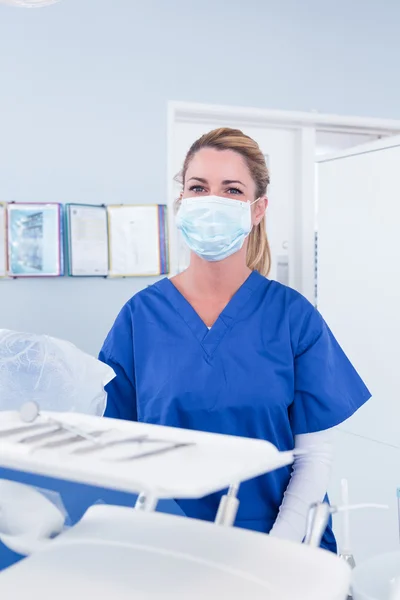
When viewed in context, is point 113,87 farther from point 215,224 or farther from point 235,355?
point 235,355

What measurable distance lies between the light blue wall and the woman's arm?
5.76 feet

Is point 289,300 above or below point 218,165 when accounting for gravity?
below

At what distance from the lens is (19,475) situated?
31.6 inches

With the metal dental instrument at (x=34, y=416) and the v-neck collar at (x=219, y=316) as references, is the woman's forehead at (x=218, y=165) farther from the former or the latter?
the metal dental instrument at (x=34, y=416)

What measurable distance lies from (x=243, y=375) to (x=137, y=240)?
6.00 feet

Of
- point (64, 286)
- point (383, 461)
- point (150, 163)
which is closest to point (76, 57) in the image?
point (150, 163)

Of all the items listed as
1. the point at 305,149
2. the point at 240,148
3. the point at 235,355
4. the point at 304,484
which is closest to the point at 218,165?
the point at 240,148

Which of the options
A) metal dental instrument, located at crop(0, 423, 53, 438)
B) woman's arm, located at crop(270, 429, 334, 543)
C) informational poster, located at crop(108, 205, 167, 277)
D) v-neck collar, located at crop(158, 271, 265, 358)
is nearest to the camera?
metal dental instrument, located at crop(0, 423, 53, 438)

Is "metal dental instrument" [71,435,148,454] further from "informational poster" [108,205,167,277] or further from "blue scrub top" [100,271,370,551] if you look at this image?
"informational poster" [108,205,167,277]

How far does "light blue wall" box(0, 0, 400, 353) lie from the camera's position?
2.71 metres

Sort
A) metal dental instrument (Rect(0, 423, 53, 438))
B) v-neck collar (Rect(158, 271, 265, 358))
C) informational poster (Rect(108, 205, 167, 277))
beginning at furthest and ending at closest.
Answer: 1. informational poster (Rect(108, 205, 167, 277))
2. v-neck collar (Rect(158, 271, 265, 358))
3. metal dental instrument (Rect(0, 423, 53, 438))

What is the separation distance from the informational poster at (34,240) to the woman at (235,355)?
150 centimetres

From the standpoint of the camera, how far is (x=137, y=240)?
2.91 meters

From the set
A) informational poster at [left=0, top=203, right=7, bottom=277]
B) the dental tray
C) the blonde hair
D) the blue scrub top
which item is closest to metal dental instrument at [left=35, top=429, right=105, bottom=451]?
the dental tray
